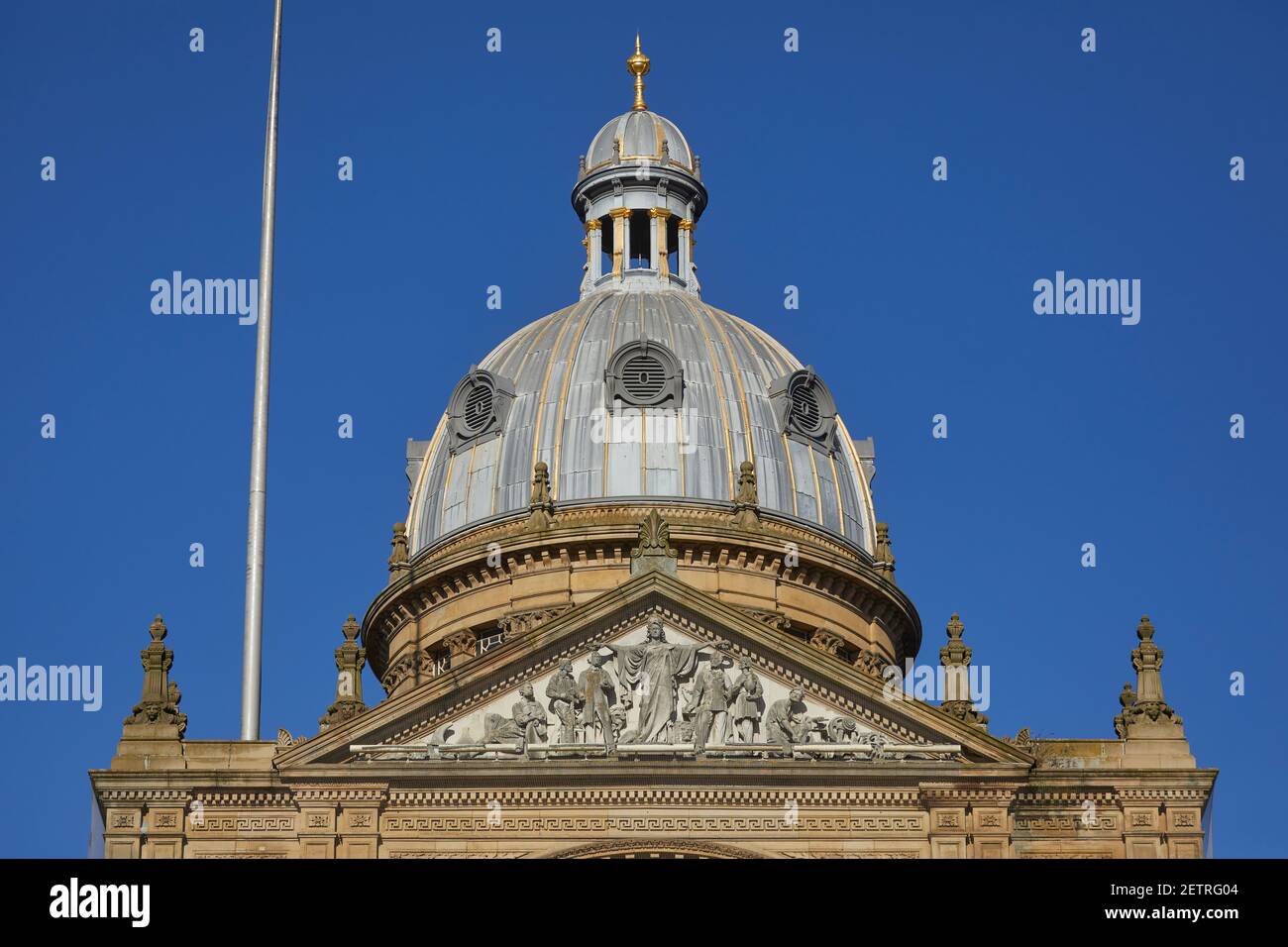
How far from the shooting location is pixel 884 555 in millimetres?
80125

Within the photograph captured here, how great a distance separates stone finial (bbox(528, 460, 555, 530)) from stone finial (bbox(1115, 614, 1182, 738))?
679 inches

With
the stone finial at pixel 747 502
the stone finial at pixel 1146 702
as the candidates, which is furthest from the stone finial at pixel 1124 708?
the stone finial at pixel 747 502

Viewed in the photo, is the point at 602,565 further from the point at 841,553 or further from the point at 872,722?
the point at 872,722

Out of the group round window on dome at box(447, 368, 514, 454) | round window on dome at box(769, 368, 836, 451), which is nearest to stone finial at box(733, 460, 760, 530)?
round window on dome at box(769, 368, 836, 451)

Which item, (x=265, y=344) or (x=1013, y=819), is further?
(x=265, y=344)

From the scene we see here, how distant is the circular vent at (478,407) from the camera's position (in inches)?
3179

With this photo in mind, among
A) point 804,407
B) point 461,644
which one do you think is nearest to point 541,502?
point 461,644

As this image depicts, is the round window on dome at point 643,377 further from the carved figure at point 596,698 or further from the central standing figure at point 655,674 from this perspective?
the carved figure at point 596,698

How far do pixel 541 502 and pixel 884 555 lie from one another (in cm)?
872
